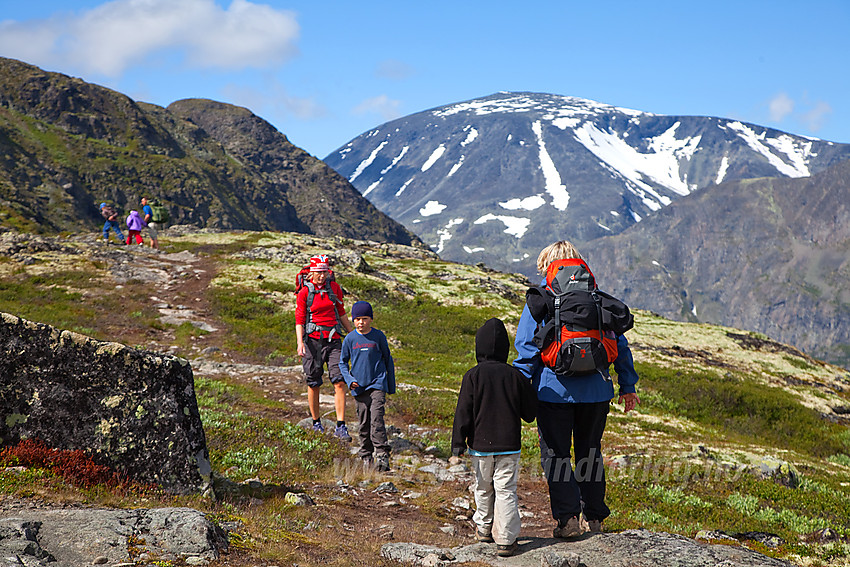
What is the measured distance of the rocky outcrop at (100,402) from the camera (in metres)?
7.01

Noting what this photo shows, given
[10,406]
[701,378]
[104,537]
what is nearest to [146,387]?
[10,406]

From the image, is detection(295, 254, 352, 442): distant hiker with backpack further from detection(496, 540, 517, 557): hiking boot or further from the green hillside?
detection(496, 540, 517, 557): hiking boot

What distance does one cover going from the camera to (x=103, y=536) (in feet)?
18.0

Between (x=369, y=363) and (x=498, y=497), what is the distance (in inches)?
196

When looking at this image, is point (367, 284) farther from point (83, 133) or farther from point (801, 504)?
point (83, 133)

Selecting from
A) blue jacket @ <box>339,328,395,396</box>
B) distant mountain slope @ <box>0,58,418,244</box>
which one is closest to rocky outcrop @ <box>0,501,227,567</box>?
blue jacket @ <box>339,328,395,396</box>

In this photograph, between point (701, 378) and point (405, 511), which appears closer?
point (405, 511)

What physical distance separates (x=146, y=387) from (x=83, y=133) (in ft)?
638

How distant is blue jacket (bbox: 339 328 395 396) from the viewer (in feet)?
39.0

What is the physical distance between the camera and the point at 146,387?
748 centimetres

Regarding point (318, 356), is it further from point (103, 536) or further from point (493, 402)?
point (103, 536)

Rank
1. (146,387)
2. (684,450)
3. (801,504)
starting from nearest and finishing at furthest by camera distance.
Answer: (146,387) < (801,504) < (684,450)

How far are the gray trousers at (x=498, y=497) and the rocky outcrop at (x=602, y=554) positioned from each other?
0.25 meters

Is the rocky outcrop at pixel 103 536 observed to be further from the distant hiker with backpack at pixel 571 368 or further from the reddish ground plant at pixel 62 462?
the distant hiker with backpack at pixel 571 368
